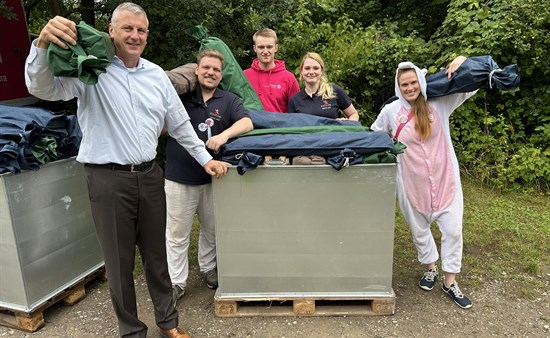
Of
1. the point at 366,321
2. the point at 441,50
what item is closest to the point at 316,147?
the point at 366,321

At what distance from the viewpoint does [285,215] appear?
116 inches

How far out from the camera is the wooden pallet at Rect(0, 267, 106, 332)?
3035mm

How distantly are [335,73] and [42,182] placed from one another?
4.35 meters

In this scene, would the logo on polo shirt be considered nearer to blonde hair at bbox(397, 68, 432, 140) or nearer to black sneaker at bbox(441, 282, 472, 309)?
blonde hair at bbox(397, 68, 432, 140)

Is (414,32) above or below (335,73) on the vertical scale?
above

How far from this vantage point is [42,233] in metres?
3.08

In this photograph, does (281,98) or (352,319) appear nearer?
(352,319)

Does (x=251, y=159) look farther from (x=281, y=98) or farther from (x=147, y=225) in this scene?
(x=281, y=98)

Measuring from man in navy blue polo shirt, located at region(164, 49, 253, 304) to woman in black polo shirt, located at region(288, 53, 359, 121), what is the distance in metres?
0.62

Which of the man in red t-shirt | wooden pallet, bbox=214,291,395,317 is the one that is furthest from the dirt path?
the man in red t-shirt

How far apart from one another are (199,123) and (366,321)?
184 cm

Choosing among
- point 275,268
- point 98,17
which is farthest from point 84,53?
point 98,17

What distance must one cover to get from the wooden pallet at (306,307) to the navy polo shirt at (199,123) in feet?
2.98

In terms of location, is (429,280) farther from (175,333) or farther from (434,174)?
(175,333)
